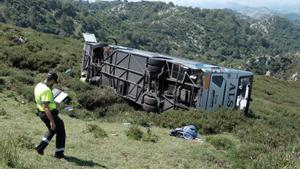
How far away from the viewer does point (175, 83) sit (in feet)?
71.3

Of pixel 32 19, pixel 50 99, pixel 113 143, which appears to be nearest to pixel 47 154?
pixel 50 99

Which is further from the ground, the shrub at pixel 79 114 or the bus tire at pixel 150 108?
the shrub at pixel 79 114

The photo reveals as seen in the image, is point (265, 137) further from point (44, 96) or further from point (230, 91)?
point (44, 96)

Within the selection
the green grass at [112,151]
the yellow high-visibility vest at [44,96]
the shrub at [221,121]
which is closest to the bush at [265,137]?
the shrub at [221,121]

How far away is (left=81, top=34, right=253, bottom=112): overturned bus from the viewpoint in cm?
2092

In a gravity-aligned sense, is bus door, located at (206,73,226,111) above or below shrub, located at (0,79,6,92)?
above

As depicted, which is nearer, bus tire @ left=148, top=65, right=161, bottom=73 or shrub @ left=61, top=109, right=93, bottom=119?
shrub @ left=61, top=109, right=93, bottom=119

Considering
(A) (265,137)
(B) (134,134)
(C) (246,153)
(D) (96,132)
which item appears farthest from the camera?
(A) (265,137)

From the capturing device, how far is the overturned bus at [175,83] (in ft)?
68.6

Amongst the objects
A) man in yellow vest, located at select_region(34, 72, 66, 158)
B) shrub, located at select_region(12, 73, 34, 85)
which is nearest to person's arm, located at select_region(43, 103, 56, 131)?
man in yellow vest, located at select_region(34, 72, 66, 158)

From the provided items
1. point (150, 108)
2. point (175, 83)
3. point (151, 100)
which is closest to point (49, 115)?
point (175, 83)

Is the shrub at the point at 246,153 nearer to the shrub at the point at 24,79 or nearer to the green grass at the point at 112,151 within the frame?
the green grass at the point at 112,151

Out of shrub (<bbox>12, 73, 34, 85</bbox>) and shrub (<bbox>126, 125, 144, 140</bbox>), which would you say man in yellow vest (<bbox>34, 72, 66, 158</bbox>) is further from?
shrub (<bbox>12, 73, 34, 85</bbox>)

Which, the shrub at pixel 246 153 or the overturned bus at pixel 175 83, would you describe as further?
the overturned bus at pixel 175 83
